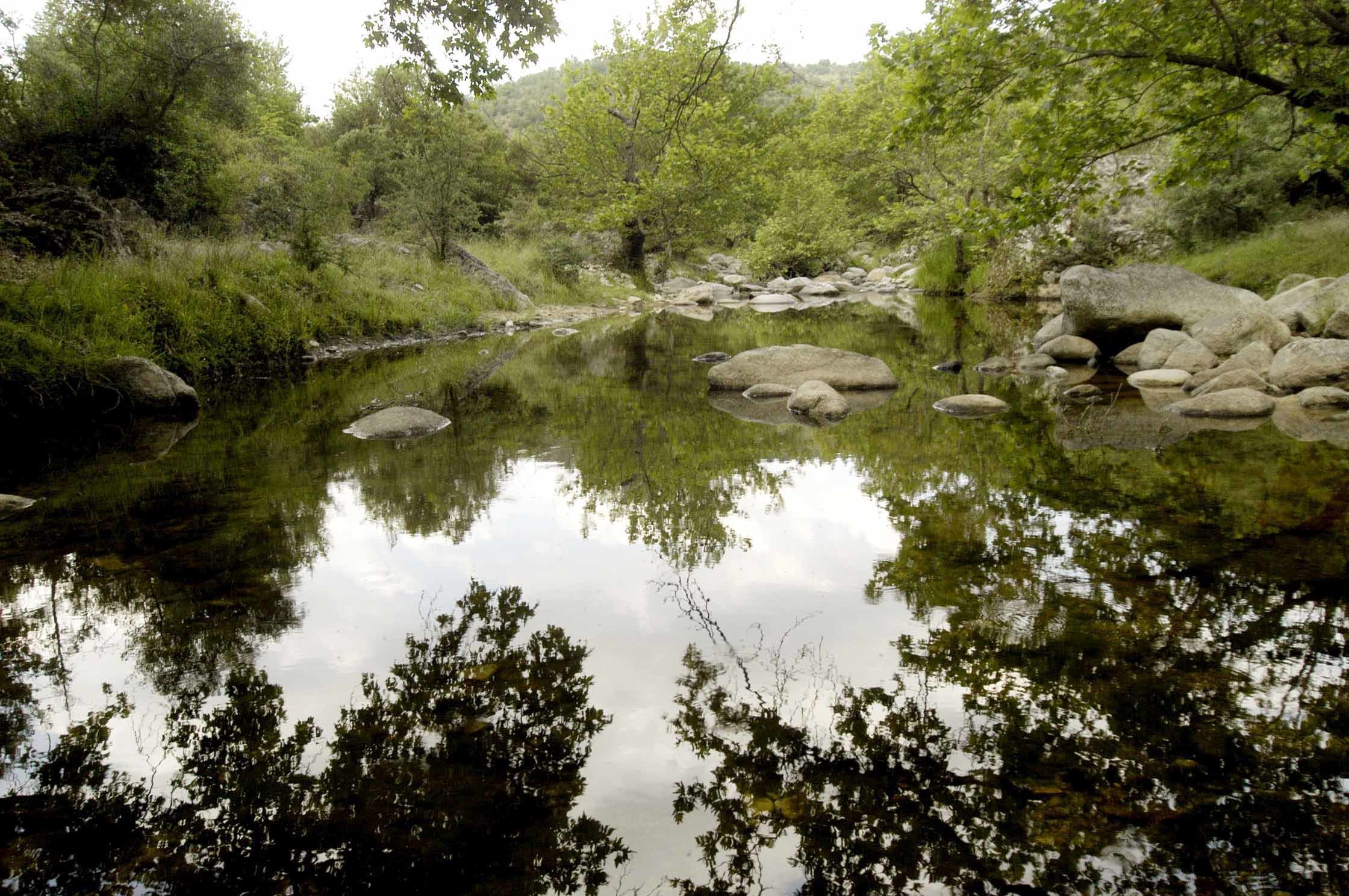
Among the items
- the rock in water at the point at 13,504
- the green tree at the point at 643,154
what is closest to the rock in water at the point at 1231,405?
the rock in water at the point at 13,504

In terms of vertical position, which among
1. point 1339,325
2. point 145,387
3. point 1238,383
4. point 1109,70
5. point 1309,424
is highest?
point 1109,70

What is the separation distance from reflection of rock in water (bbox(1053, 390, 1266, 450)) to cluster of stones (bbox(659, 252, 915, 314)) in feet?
56.1

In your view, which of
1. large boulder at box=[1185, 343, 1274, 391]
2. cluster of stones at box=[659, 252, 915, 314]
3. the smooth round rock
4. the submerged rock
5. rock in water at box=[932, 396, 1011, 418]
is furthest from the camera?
cluster of stones at box=[659, 252, 915, 314]

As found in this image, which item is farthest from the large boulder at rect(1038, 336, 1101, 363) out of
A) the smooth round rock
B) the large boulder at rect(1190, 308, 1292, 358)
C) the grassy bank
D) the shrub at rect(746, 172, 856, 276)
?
the shrub at rect(746, 172, 856, 276)

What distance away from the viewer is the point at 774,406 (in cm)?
932

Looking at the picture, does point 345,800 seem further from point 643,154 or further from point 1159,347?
point 643,154

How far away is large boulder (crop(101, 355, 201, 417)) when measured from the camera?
359 inches

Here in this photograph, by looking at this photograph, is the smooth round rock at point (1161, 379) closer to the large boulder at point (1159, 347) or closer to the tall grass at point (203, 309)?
the large boulder at point (1159, 347)

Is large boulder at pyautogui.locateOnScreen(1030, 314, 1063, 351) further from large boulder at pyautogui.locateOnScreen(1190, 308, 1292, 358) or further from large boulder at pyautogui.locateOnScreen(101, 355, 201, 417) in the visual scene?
large boulder at pyautogui.locateOnScreen(101, 355, 201, 417)

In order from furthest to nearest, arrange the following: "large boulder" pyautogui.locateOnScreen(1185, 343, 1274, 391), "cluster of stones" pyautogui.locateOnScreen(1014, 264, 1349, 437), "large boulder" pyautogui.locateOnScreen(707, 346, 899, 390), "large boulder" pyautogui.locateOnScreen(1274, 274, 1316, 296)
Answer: "large boulder" pyautogui.locateOnScreen(1274, 274, 1316, 296)
"large boulder" pyautogui.locateOnScreen(707, 346, 899, 390)
"large boulder" pyautogui.locateOnScreen(1185, 343, 1274, 391)
"cluster of stones" pyautogui.locateOnScreen(1014, 264, 1349, 437)

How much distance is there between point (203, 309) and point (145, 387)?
2.68 meters

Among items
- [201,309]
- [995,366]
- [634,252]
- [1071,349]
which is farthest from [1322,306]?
[634,252]

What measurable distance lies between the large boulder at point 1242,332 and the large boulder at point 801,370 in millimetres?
4336

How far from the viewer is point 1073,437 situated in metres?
7.35
